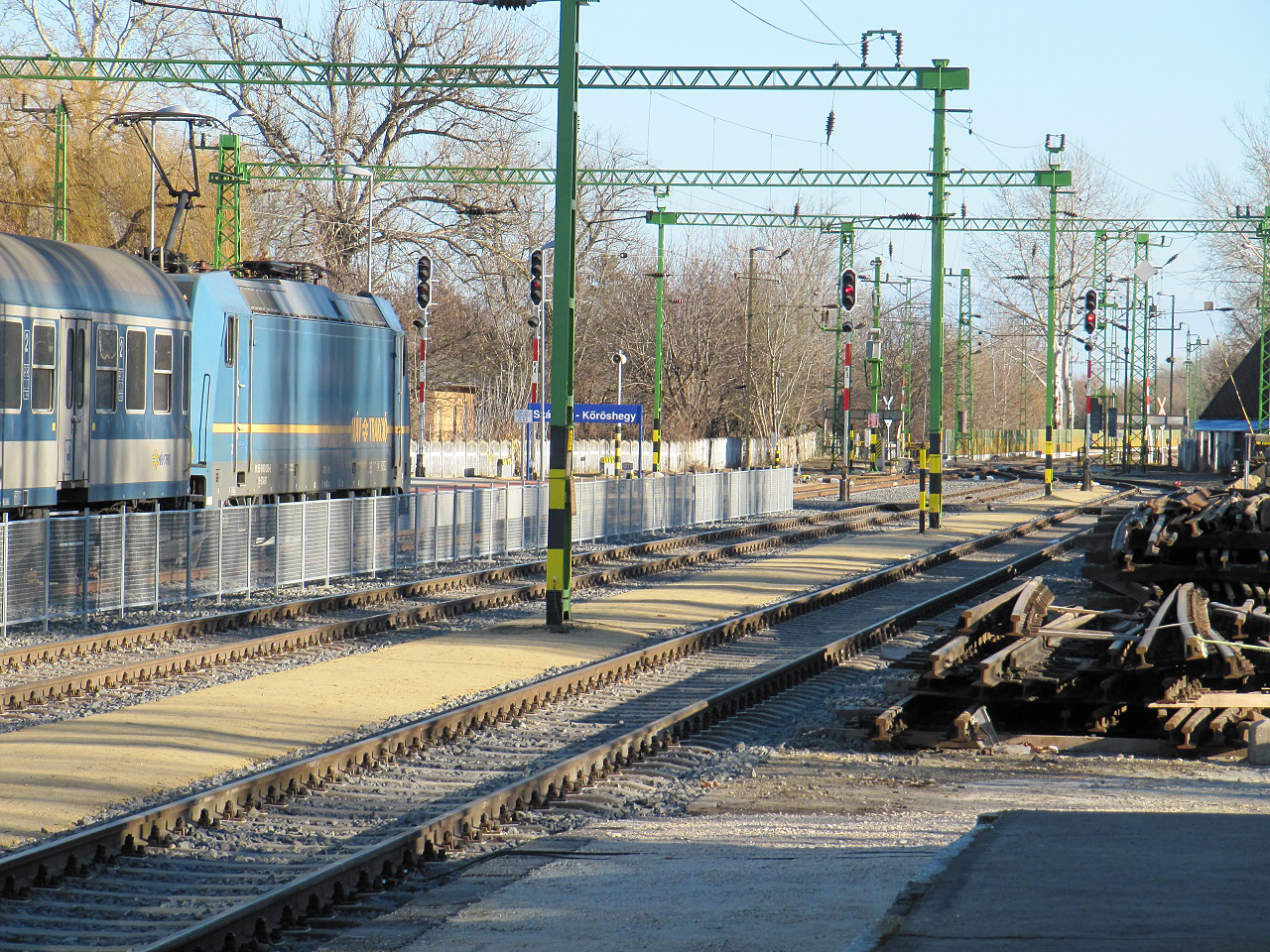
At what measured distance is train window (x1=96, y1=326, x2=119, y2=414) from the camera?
60.7ft

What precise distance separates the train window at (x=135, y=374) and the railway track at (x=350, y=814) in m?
8.09

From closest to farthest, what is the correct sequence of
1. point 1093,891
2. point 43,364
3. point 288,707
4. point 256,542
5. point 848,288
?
point 1093,891 → point 288,707 → point 43,364 → point 256,542 → point 848,288

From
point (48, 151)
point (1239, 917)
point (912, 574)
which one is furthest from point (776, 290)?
point (1239, 917)

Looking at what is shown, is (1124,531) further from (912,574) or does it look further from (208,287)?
(208,287)

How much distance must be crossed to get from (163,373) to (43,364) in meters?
2.48

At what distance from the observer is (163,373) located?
19844 millimetres

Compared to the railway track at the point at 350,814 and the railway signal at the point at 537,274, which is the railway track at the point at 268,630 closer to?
the railway track at the point at 350,814

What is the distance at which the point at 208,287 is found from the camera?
2117 cm

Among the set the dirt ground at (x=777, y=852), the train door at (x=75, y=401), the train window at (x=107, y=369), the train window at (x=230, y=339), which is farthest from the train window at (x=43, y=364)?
the dirt ground at (x=777, y=852)

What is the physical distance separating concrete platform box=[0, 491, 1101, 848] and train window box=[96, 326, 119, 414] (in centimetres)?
542

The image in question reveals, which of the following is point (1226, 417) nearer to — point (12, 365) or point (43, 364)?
point (43, 364)

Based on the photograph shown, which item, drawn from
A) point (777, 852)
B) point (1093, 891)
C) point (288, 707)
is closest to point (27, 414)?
point (288, 707)

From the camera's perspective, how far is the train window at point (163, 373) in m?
19.7

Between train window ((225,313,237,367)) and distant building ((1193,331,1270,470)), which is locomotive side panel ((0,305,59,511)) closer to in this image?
train window ((225,313,237,367))
